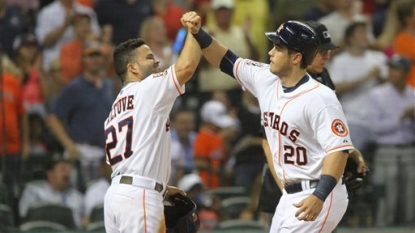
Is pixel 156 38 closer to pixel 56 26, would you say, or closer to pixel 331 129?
pixel 56 26

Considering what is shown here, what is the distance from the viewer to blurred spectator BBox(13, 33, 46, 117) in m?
11.6

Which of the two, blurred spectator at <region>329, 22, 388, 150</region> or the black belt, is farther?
blurred spectator at <region>329, 22, 388, 150</region>

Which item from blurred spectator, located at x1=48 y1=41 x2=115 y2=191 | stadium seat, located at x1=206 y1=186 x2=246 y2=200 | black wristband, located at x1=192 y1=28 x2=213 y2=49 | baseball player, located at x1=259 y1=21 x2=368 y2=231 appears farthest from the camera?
blurred spectator, located at x1=48 y1=41 x2=115 y2=191

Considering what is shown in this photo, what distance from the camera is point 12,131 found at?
36.9ft

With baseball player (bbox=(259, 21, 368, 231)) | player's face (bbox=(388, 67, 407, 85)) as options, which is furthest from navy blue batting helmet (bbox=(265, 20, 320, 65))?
player's face (bbox=(388, 67, 407, 85))

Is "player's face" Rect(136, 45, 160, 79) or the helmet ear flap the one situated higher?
"player's face" Rect(136, 45, 160, 79)

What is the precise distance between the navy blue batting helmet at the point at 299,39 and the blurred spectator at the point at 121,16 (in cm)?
524

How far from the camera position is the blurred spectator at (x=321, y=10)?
12.4 metres

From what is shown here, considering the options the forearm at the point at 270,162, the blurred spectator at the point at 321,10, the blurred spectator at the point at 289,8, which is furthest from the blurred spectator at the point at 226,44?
the forearm at the point at 270,162

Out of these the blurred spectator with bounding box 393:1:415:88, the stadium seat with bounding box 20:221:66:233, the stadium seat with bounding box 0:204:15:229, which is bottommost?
the stadium seat with bounding box 20:221:66:233

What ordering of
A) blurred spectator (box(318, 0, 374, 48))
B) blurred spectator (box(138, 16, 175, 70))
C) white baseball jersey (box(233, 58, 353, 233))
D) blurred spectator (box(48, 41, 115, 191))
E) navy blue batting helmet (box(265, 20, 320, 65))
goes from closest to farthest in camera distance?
white baseball jersey (box(233, 58, 353, 233)) → navy blue batting helmet (box(265, 20, 320, 65)) → blurred spectator (box(48, 41, 115, 191)) → blurred spectator (box(138, 16, 175, 70)) → blurred spectator (box(318, 0, 374, 48))

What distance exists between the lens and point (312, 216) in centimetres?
661

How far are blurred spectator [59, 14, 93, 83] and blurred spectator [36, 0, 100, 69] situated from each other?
0.08 metres

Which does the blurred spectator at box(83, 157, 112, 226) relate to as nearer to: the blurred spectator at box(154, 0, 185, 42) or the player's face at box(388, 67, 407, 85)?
the blurred spectator at box(154, 0, 185, 42)
